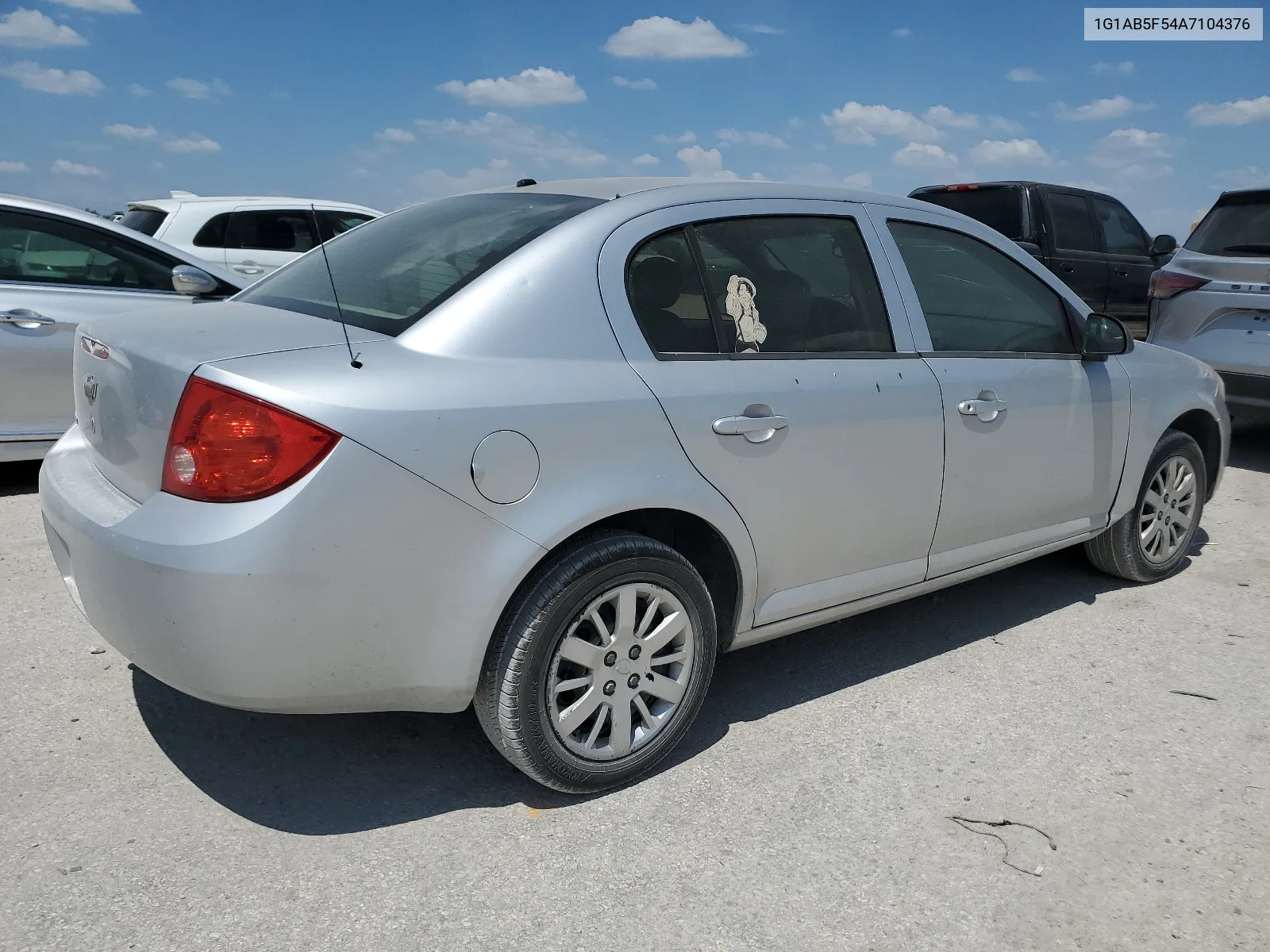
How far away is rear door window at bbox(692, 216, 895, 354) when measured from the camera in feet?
10.3

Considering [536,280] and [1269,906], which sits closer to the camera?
[1269,906]

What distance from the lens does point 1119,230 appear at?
1109 cm

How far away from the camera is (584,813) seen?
286 centimetres

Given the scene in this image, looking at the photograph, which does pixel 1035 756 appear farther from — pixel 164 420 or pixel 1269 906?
pixel 164 420

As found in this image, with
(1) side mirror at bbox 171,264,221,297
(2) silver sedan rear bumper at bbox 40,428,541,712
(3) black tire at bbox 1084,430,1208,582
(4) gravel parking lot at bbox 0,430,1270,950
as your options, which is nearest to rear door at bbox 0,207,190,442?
(1) side mirror at bbox 171,264,221,297

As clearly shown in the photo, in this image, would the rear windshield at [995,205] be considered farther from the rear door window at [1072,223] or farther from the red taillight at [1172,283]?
the red taillight at [1172,283]

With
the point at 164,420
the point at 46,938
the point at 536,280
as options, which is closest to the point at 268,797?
the point at 46,938

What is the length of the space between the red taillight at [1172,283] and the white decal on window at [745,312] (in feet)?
16.6

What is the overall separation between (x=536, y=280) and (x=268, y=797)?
1.54 meters

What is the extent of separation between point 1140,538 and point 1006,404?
138 cm

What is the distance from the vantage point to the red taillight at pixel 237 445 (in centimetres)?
236

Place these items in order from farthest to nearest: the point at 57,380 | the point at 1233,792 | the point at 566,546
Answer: the point at 57,380 < the point at 1233,792 < the point at 566,546

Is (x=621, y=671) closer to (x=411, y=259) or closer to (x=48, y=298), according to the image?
(x=411, y=259)

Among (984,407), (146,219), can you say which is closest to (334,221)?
(146,219)
